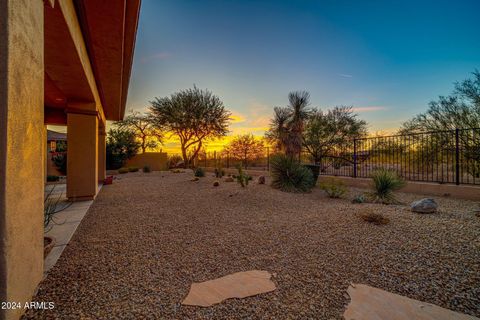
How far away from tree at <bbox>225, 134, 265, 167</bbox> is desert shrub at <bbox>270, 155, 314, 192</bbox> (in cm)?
724

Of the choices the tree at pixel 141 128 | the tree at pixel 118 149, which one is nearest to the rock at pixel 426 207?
the tree at pixel 118 149

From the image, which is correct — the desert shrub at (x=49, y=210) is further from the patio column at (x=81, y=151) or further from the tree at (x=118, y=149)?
the tree at (x=118, y=149)

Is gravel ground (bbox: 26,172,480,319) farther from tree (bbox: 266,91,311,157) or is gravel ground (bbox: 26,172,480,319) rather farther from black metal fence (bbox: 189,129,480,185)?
tree (bbox: 266,91,311,157)

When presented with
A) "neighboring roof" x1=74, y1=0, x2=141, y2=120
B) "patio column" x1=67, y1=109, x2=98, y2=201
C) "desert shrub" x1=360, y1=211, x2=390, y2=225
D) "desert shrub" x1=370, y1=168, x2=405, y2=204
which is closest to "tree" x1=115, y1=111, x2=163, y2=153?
"patio column" x1=67, y1=109, x2=98, y2=201

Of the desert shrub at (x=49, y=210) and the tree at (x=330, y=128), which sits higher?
the tree at (x=330, y=128)

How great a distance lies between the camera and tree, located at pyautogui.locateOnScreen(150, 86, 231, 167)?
18781 mm

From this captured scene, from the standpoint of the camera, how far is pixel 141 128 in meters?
22.0

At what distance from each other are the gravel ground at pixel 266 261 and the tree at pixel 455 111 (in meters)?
6.51

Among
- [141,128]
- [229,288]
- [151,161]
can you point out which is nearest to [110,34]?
[229,288]

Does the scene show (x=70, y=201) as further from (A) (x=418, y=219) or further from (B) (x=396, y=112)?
(B) (x=396, y=112)

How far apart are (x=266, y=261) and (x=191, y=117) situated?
17.9m

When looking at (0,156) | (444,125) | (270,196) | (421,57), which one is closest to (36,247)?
(0,156)

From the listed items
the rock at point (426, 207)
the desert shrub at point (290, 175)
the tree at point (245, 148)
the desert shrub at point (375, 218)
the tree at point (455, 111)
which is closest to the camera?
the desert shrub at point (375, 218)

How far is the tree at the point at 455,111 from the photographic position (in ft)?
25.2
